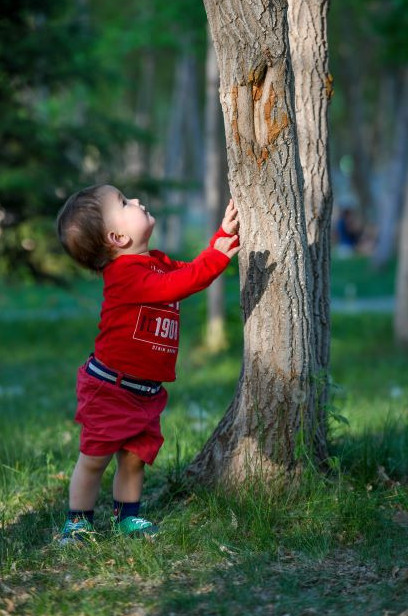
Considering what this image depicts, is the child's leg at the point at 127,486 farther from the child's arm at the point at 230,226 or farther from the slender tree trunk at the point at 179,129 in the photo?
the slender tree trunk at the point at 179,129

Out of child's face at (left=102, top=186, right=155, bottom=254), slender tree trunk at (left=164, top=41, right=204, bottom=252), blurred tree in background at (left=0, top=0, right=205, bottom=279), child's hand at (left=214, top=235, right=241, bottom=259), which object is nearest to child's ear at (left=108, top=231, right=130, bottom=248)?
child's face at (left=102, top=186, right=155, bottom=254)

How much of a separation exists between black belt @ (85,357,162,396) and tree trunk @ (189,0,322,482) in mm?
450

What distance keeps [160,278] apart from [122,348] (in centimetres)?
34

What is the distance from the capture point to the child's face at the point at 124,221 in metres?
4.21

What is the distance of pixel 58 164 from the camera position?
504 inches

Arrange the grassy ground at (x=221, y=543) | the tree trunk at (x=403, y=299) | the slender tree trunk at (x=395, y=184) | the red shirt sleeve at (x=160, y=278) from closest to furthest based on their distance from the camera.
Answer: the grassy ground at (x=221, y=543), the red shirt sleeve at (x=160, y=278), the tree trunk at (x=403, y=299), the slender tree trunk at (x=395, y=184)

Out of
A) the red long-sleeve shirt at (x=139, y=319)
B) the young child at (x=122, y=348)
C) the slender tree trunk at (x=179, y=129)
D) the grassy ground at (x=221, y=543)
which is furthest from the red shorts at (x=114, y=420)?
the slender tree trunk at (x=179, y=129)

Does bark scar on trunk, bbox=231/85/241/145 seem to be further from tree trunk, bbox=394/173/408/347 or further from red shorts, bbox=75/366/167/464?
tree trunk, bbox=394/173/408/347

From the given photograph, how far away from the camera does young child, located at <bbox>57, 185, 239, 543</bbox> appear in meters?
4.16

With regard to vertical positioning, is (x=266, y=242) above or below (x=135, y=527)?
above

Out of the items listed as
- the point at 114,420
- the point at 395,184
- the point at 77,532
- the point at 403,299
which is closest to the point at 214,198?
the point at 403,299

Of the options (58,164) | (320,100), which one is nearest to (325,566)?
(320,100)

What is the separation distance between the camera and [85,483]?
4273 mm

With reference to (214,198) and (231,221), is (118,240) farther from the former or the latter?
(214,198)
